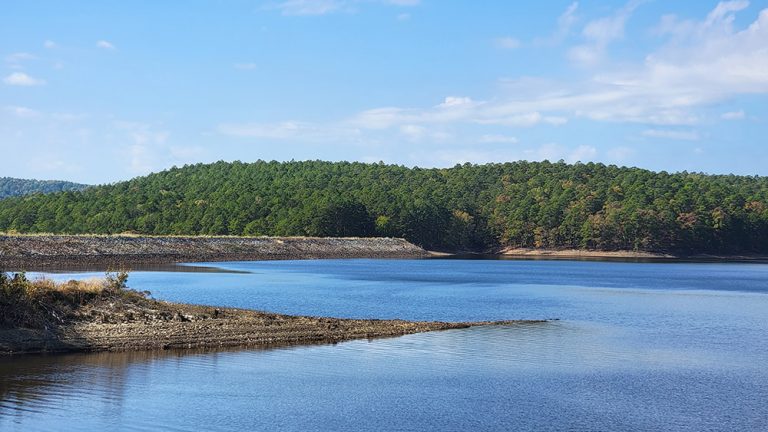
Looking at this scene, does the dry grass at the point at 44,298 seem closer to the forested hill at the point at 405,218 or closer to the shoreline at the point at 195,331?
the shoreline at the point at 195,331

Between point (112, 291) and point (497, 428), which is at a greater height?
point (112, 291)

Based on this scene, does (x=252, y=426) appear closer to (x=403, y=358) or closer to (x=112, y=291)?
(x=403, y=358)

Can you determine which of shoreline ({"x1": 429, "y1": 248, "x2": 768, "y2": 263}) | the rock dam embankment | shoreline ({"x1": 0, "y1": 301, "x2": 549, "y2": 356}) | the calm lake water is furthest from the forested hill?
the calm lake water

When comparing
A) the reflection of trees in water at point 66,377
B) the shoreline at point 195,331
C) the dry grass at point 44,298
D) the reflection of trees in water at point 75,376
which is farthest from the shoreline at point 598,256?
the reflection of trees in water at point 66,377

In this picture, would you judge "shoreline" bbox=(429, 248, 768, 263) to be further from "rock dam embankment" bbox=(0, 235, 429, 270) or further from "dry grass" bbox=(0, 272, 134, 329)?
"dry grass" bbox=(0, 272, 134, 329)

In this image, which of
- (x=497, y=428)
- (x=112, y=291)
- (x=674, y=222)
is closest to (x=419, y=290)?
(x=112, y=291)

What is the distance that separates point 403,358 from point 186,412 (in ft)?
36.9

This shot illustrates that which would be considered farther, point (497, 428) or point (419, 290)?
point (419, 290)

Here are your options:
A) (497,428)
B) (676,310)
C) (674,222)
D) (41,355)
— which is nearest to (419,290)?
(676,310)

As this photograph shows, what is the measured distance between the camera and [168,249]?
345ft

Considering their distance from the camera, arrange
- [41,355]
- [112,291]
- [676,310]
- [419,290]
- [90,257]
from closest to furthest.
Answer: [41,355] < [112,291] < [676,310] < [419,290] < [90,257]

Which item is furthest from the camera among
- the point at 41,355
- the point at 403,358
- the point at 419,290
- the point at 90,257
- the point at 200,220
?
the point at 200,220

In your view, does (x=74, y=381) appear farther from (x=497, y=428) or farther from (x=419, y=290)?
(x=419, y=290)

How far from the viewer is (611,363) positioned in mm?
33250
